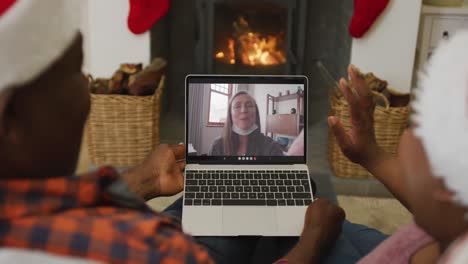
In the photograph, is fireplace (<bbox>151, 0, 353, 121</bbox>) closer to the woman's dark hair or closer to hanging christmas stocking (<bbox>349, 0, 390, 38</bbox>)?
hanging christmas stocking (<bbox>349, 0, 390, 38</bbox>)

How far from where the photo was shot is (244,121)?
148 centimetres

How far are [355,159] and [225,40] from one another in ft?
5.32

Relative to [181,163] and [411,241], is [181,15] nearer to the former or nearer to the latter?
[181,163]

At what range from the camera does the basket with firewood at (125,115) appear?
2.25 m

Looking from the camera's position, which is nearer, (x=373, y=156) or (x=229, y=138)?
(x=373, y=156)

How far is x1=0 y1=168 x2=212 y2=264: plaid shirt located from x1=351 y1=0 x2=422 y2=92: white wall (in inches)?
74.0

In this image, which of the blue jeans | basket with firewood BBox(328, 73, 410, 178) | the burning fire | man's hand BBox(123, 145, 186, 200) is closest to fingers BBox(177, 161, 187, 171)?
man's hand BBox(123, 145, 186, 200)

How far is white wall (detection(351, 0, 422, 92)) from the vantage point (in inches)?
92.7

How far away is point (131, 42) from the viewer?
8.22ft

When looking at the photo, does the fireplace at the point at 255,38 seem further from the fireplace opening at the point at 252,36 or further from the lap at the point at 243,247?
the lap at the point at 243,247

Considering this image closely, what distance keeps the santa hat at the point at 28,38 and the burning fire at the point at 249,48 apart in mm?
2108

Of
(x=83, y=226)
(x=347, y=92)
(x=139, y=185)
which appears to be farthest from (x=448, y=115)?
(x=139, y=185)

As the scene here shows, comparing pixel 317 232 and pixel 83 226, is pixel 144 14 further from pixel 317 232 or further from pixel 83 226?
pixel 83 226

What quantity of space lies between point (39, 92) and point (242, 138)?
2.84 ft
